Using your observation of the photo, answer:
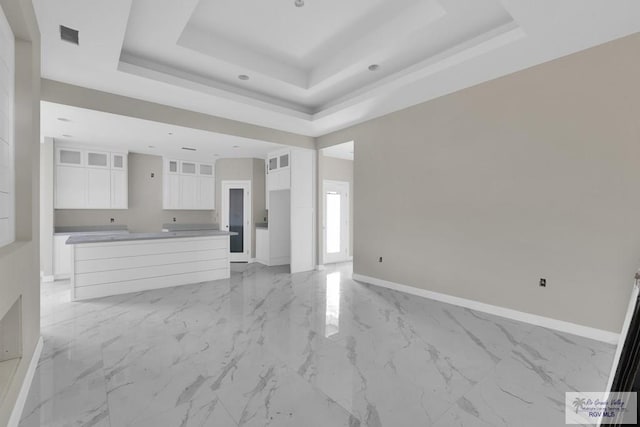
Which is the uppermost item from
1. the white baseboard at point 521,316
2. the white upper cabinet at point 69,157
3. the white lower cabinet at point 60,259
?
the white upper cabinet at point 69,157

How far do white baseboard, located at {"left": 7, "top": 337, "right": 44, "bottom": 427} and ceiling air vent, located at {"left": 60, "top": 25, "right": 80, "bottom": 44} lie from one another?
Answer: 2857 mm

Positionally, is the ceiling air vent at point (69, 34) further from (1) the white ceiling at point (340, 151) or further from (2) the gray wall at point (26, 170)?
(1) the white ceiling at point (340, 151)

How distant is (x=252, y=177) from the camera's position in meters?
7.55

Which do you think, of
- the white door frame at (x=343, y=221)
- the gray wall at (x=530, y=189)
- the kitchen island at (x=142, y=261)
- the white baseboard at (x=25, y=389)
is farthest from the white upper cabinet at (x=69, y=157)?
the gray wall at (x=530, y=189)

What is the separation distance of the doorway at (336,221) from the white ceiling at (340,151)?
65 centimetres

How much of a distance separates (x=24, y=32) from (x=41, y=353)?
2660 mm

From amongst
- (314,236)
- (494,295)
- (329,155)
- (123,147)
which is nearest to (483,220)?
(494,295)

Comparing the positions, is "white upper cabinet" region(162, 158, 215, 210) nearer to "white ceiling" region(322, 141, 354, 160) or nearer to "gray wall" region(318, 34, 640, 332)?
"white ceiling" region(322, 141, 354, 160)

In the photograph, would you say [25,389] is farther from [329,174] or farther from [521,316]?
[329,174]

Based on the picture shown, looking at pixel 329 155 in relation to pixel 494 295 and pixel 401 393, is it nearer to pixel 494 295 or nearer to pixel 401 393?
pixel 494 295

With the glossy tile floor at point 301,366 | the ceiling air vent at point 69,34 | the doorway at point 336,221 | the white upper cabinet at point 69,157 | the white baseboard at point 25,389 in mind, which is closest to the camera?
the white baseboard at point 25,389

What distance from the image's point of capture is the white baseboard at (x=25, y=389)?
1.72 m

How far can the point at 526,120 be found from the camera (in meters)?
3.42

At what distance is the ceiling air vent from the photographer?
2745 millimetres
